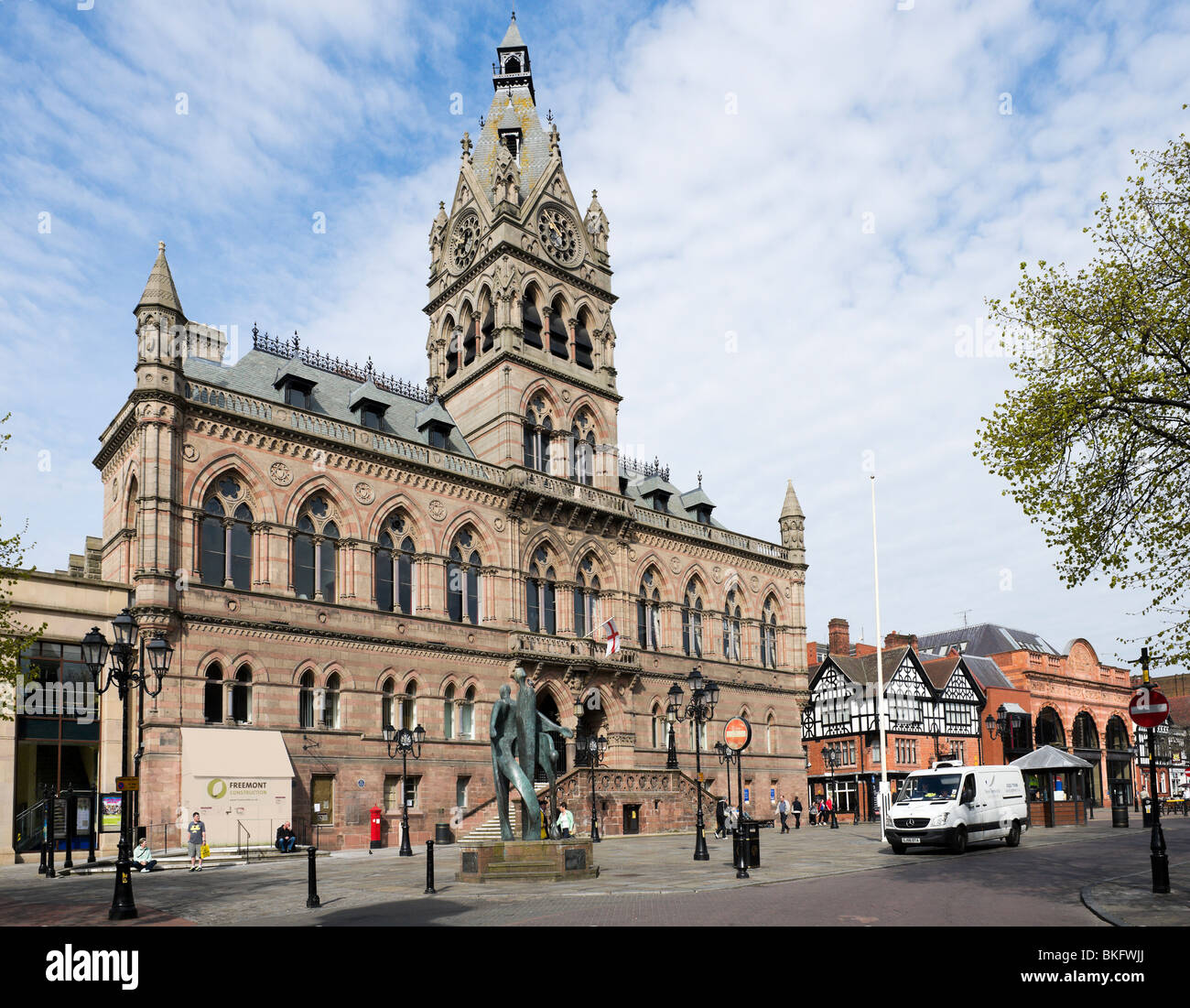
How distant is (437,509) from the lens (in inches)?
1657

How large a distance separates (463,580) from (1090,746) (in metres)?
61.9

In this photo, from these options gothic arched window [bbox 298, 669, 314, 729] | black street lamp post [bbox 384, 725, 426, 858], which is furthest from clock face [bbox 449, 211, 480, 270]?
black street lamp post [bbox 384, 725, 426, 858]

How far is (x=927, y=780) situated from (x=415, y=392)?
29295mm

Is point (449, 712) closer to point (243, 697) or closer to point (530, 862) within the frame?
point (243, 697)

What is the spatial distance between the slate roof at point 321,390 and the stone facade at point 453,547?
208 mm

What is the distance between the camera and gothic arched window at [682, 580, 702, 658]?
5288cm

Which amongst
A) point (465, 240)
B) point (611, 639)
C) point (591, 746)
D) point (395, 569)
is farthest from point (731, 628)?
point (465, 240)

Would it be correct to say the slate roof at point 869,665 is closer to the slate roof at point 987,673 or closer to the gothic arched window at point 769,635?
the slate roof at point 987,673

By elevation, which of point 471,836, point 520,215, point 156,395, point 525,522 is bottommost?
point 471,836

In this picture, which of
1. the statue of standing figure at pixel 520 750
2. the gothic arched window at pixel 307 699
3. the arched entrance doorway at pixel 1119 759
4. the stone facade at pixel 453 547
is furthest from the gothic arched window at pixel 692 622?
the arched entrance doorway at pixel 1119 759

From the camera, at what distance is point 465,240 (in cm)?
5109

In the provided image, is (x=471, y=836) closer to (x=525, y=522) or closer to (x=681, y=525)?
(x=525, y=522)

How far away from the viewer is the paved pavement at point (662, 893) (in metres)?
15.9
